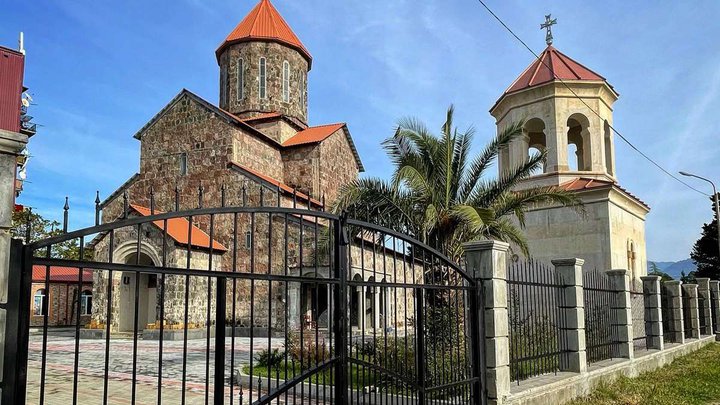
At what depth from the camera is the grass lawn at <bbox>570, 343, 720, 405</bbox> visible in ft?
27.6

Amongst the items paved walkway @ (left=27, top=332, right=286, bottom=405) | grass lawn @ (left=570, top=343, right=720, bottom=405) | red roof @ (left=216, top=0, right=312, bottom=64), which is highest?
red roof @ (left=216, top=0, right=312, bottom=64)

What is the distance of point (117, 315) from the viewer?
65.0ft

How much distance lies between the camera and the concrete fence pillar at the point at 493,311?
21.2 ft

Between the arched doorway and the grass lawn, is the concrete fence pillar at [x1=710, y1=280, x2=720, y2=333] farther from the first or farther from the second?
the arched doorway

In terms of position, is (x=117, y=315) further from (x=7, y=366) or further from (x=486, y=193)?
(x=7, y=366)

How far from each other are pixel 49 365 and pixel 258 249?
9.26 metres

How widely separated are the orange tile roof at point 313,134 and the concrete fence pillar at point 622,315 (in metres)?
15.1

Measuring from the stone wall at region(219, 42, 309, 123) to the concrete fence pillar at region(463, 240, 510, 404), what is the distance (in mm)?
19378

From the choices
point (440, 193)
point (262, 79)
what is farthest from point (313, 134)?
point (440, 193)

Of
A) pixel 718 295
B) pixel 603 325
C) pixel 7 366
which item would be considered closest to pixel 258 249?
pixel 603 325

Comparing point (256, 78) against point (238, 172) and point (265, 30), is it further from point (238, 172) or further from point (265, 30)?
point (238, 172)

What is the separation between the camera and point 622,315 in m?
10.9

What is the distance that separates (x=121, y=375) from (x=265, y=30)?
1859cm

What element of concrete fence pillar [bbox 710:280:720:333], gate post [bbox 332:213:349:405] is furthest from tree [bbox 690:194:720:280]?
gate post [bbox 332:213:349:405]
